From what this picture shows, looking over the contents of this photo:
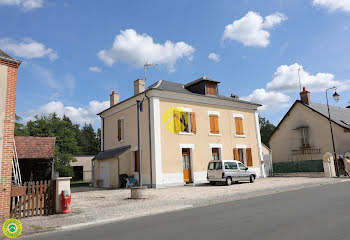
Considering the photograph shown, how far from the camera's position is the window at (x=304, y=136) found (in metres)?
29.0

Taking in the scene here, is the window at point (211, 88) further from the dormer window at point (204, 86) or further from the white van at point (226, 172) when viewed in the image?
the white van at point (226, 172)

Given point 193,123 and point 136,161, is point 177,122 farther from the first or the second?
point 136,161

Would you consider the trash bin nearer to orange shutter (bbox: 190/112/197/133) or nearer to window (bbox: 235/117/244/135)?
orange shutter (bbox: 190/112/197/133)

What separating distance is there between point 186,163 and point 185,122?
298 cm

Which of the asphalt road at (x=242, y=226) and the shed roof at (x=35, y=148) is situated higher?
the shed roof at (x=35, y=148)

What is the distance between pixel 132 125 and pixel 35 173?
7100mm

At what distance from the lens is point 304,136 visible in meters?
29.2

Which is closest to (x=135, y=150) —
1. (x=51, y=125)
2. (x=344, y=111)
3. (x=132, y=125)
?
(x=132, y=125)

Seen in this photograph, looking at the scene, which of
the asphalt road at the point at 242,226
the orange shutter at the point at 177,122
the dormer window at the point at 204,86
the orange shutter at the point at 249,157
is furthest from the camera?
the orange shutter at the point at 249,157

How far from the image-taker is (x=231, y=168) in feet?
58.1

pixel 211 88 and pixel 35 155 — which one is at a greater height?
pixel 211 88

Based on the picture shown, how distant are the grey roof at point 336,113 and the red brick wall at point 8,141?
27.4 m

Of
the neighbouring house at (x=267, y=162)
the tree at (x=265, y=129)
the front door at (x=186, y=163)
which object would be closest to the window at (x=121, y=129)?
the front door at (x=186, y=163)

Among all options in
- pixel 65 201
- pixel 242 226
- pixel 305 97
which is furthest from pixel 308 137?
pixel 65 201
